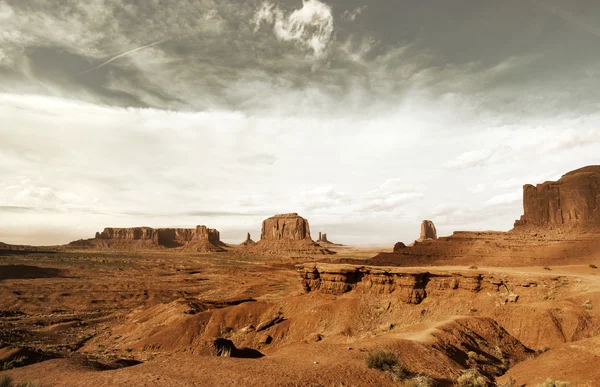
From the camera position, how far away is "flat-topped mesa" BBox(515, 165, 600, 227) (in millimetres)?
60219

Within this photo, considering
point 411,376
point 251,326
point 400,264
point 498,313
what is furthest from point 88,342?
point 400,264

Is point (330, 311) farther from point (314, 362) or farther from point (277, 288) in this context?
point (277, 288)

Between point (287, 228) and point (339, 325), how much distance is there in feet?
472

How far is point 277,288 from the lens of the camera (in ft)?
151

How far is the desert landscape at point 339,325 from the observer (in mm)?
11094

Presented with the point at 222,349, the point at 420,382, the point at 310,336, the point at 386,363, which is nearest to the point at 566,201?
the point at 310,336

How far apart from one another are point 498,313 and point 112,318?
34752 millimetres

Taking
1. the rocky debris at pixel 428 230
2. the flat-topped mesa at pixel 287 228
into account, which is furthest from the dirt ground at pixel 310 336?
the flat-topped mesa at pixel 287 228

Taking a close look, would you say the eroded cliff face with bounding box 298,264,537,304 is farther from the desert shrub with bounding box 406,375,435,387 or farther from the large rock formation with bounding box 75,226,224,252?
the large rock formation with bounding box 75,226,224,252

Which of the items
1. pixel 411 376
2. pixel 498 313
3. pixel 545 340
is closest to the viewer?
pixel 411 376

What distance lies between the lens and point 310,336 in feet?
73.3

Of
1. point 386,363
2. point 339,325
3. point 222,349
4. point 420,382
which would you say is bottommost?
point 339,325

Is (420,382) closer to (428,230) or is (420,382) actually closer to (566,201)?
(566,201)

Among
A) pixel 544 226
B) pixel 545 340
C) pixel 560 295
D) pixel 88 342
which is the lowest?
pixel 88 342
